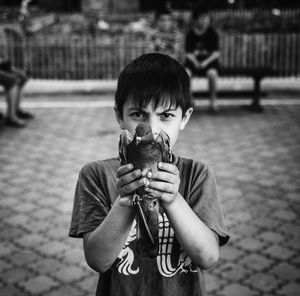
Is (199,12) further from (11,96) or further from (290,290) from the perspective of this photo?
(290,290)

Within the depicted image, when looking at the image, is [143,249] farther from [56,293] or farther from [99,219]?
[56,293]

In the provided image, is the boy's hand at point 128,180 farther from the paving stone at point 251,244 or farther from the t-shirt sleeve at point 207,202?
the paving stone at point 251,244

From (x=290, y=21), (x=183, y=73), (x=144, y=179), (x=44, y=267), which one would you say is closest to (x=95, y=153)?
(x=44, y=267)

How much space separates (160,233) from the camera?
5.61 ft

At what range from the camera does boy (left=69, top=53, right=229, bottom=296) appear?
61.5 inches

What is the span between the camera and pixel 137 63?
1.71 metres

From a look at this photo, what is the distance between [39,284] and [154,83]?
8.29ft

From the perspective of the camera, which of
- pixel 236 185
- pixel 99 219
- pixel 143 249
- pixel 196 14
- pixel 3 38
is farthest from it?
pixel 3 38

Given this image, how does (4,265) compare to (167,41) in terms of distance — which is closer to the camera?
(4,265)

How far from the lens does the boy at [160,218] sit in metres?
1.56

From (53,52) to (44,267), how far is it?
8.47 m

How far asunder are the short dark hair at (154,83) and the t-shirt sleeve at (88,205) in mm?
247

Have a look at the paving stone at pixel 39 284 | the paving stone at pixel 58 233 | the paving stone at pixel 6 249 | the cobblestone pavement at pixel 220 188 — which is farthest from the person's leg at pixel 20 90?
the paving stone at pixel 39 284

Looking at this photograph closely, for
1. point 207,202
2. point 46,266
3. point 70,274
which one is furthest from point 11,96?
point 207,202
